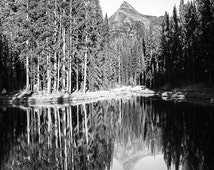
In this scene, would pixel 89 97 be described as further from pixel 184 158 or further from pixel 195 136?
pixel 184 158

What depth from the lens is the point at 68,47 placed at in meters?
43.9

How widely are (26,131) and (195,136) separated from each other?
957 cm

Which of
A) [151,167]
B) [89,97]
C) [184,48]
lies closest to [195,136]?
[151,167]

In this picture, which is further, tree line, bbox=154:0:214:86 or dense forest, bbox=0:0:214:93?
tree line, bbox=154:0:214:86

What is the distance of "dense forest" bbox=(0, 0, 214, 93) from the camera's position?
4325 cm

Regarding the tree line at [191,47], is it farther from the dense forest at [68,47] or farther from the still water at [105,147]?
the still water at [105,147]

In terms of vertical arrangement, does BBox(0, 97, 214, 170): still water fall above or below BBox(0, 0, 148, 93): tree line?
below

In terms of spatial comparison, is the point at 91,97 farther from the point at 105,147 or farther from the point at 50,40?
the point at 105,147

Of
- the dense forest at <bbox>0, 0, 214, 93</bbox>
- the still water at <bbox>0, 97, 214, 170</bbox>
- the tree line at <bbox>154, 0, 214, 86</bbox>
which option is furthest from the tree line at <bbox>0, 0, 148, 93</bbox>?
the still water at <bbox>0, 97, 214, 170</bbox>

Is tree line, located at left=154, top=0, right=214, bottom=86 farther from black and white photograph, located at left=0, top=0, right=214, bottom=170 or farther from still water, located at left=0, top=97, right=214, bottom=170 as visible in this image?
still water, located at left=0, top=97, right=214, bottom=170

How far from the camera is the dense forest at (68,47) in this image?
142 feet

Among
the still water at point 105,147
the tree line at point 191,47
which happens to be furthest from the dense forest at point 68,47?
the still water at point 105,147

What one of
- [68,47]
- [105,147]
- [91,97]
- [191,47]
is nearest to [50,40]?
[68,47]

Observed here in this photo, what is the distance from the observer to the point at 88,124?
18.6 metres
